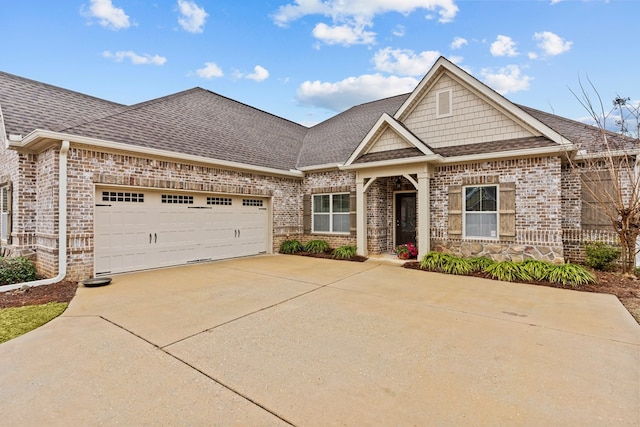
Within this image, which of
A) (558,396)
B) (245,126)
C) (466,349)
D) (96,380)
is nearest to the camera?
(558,396)

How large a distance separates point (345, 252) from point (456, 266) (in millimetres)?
3906

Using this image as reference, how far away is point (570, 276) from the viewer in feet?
23.8

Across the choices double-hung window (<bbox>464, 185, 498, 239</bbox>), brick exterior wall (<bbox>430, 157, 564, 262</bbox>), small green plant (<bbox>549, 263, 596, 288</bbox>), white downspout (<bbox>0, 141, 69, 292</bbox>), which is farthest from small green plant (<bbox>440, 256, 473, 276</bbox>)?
white downspout (<bbox>0, 141, 69, 292</bbox>)

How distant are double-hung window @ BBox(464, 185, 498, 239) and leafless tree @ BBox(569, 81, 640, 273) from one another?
2163mm

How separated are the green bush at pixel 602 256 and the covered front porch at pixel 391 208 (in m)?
4.46

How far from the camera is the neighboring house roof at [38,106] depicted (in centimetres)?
804

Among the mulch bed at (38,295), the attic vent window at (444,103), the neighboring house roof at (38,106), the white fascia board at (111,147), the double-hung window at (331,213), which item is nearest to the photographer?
the mulch bed at (38,295)

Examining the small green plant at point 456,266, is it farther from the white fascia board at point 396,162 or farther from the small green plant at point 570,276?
the white fascia board at point 396,162

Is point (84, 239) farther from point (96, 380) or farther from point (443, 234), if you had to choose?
point (443, 234)

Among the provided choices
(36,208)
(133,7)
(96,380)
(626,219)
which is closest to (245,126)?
(133,7)

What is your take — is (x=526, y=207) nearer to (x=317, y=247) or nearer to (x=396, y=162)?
(x=396, y=162)

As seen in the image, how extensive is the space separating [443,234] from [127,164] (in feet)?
32.4

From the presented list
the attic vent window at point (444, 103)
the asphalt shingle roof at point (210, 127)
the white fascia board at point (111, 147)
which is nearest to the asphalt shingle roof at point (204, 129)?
the asphalt shingle roof at point (210, 127)

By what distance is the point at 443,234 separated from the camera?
9.92 m
